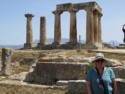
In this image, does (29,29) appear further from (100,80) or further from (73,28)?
(100,80)

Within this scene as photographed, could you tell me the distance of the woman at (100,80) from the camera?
6.84m

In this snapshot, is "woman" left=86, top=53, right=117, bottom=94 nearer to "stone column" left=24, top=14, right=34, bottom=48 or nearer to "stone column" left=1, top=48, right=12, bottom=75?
"stone column" left=1, top=48, right=12, bottom=75

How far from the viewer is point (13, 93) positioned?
11742 mm

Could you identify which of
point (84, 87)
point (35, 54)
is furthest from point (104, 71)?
point (35, 54)

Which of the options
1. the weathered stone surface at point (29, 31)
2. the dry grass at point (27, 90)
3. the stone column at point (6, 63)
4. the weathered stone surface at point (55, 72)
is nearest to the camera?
the dry grass at point (27, 90)

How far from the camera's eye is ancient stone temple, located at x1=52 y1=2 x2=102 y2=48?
143 ft

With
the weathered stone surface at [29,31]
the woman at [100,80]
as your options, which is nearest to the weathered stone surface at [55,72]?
the woman at [100,80]

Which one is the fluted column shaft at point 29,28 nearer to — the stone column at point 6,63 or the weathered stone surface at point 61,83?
the stone column at point 6,63

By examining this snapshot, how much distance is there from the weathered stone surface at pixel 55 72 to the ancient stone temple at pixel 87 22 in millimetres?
27470

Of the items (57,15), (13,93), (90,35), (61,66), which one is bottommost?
(13,93)

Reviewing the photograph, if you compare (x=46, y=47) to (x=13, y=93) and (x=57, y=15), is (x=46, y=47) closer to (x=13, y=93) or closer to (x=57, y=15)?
(x=57, y=15)

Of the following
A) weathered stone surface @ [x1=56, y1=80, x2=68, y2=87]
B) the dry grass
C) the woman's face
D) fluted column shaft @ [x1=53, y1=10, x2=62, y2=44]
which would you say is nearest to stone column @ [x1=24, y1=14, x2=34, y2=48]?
fluted column shaft @ [x1=53, y1=10, x2=62, y2=44]

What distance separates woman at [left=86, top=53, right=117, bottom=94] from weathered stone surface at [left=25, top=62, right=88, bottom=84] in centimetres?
683

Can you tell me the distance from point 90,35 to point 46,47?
7.50 meters
